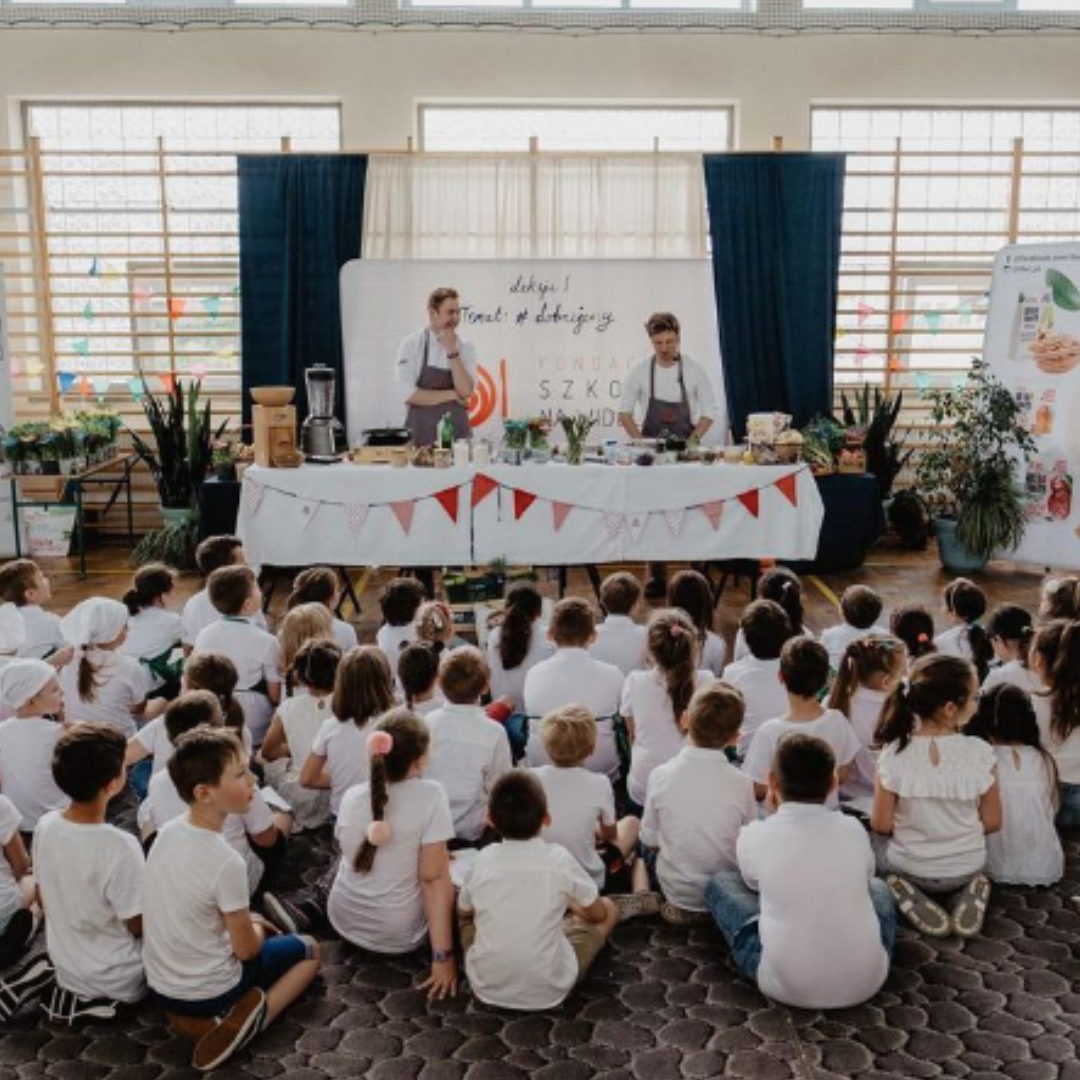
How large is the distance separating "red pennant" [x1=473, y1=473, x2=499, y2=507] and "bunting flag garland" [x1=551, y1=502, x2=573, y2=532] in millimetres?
322

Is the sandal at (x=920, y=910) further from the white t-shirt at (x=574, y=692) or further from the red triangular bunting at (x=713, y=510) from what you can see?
the red triangular bunting at (x=713, y=510)

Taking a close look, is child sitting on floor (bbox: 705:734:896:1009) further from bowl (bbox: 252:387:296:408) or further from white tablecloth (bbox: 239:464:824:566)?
bowl (bbox: 252:387:296:408)

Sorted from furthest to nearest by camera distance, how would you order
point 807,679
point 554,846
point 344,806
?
point 807,679 < point 344,806 < point 554,846

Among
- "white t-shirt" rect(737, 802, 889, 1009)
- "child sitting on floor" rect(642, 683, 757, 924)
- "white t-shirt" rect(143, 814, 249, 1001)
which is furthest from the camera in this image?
"child sitting on floor" rect(642, 683, 757, 924)

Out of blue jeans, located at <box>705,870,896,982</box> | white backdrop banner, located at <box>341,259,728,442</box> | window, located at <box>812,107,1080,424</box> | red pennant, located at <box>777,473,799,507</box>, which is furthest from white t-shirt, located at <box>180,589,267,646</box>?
window, located at <box>812,107,1080,424</box>

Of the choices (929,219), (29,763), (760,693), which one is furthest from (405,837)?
(929,219)

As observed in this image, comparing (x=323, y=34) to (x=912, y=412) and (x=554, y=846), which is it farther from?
(x=554, y=846)

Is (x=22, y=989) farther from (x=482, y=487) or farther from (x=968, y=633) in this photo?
(x=482, y=487)

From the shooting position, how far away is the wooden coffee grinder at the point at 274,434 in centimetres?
657

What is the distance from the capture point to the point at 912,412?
30.2ft

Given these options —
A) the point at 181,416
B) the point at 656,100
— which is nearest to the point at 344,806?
the point at 181,416

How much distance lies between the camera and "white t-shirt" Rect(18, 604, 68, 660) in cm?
466

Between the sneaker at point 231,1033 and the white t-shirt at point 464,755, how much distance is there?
88 centimetres

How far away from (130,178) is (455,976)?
24.0 feet
